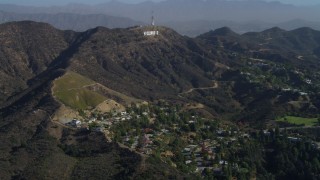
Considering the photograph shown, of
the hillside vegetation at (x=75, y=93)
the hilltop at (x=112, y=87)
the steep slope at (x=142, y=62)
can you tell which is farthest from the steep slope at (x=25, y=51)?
the hillside vegetation at (x=75, y=93)

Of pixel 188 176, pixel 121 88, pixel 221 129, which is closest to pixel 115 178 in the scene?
pixel 188 176

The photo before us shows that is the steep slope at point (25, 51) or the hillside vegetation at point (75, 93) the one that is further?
the steep slope at point (25, 51)

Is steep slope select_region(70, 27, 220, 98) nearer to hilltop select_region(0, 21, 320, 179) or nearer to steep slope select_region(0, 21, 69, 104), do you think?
hilltop select_region(0, 21, 320, 179)

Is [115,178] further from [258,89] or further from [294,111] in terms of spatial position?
[258,89]

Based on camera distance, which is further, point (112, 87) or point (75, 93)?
point (112, 87)

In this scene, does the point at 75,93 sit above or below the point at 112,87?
above

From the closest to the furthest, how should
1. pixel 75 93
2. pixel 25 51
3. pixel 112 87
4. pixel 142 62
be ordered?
pixel 75 93, pixel 112 87, pixel 142 62, pixel 25 51

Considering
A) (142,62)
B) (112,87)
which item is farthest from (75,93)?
(142,62)

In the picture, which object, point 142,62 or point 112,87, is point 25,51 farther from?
point 112,87

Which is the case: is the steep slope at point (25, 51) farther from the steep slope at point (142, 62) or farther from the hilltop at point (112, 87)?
the steep slope at point (142, 62)

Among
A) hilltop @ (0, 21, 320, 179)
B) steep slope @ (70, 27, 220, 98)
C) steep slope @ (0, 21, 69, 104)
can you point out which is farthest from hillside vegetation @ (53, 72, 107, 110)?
steep slope @ (0, 21, 69, 104)

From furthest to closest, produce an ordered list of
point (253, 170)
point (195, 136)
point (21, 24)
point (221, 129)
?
point (21, 24), point (221, 129), point (195, 136), point (253, 170)
